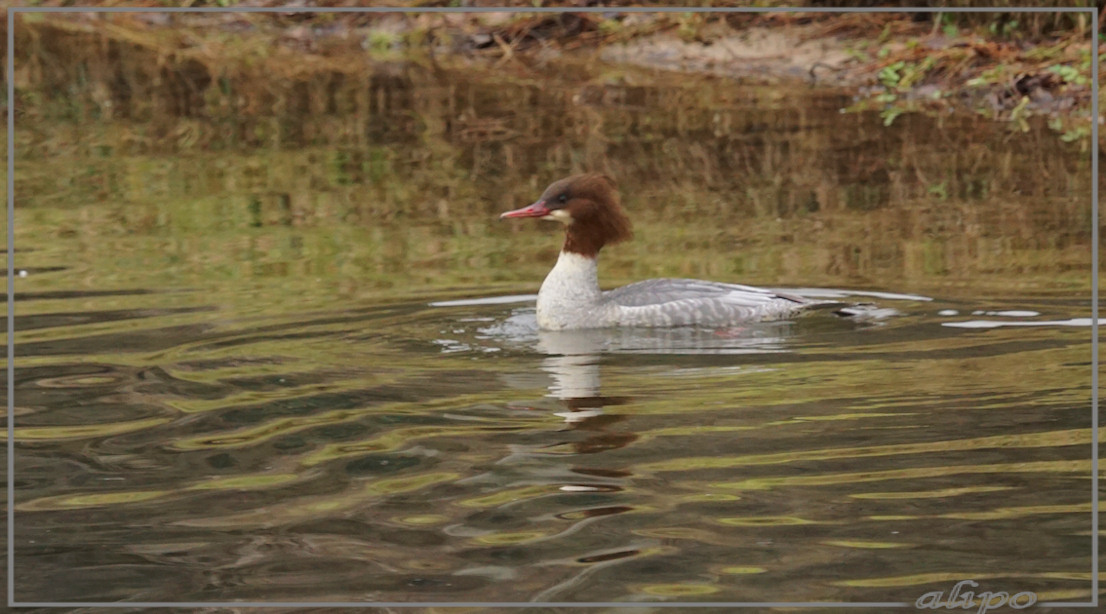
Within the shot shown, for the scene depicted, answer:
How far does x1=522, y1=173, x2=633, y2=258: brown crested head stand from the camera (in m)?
8.30

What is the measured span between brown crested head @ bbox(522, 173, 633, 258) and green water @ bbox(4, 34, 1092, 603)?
0.51 metres

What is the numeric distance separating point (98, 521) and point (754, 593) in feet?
6.13

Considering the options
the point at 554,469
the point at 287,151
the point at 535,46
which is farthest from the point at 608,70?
the point at 554,469

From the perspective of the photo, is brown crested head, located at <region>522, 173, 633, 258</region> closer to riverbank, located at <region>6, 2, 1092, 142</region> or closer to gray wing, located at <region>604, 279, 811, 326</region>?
gray wing, located at <region>604, 279, 811, 326</region>

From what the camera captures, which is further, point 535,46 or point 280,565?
point 535,46

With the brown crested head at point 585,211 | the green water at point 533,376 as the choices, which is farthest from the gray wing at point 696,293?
the brown crested head at point 585,211

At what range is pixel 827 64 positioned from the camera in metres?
15.4

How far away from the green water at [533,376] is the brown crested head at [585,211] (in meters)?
0.51

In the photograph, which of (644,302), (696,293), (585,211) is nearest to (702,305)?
(696,293)

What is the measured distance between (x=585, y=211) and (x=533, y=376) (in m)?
1.83

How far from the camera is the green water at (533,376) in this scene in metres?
4.24

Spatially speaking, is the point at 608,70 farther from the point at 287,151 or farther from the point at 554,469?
the point at 554,469

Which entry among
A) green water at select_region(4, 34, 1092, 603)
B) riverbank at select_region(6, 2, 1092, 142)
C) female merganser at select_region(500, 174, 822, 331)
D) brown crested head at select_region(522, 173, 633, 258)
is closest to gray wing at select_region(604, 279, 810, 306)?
female merganser at select_region(500, 174, 822, 331)

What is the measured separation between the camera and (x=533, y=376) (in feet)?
21.9
